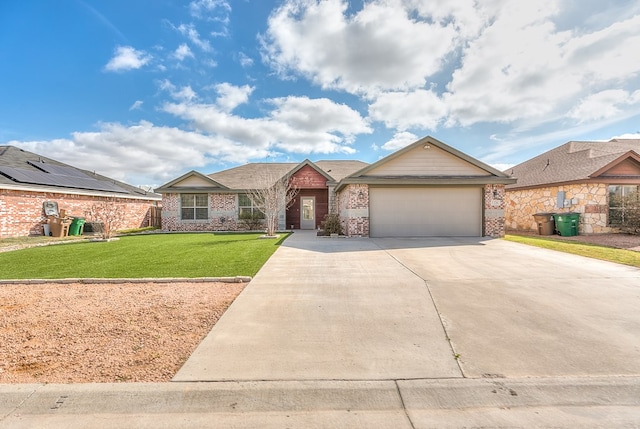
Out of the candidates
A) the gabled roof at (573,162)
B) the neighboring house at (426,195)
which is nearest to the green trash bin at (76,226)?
the neighboring house at (426,195)

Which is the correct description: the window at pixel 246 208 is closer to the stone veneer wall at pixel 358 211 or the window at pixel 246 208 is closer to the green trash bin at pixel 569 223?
the stone veneer wall at pixel 358 211

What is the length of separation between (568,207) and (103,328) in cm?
2030

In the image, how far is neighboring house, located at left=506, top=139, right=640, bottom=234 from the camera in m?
14.5

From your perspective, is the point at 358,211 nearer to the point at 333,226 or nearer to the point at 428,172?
the point at 333,226

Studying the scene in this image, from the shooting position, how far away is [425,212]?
13.7m

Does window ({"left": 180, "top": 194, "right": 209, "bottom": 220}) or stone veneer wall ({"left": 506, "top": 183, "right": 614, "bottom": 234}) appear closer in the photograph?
stone veneer wall ({"left": 506, "top": 183, "right": 614, "bottom": 234})

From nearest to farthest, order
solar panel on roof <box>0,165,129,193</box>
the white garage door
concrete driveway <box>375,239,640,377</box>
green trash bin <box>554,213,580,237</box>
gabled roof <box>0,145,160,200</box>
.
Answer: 1. concrete driveway <box>375,239,640,377</box>
2. the white garage door
3. green trash bin <box>554,213,580,237</box>
4. gabled roof <box>0,145,160,200</box>
5. solar panel on roof <box>0,165,129,193</box>

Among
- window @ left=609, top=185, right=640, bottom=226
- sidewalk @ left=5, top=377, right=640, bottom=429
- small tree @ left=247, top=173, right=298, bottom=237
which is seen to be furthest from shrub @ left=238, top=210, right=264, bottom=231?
window @ left=609, top=185, right=640, bottom=226

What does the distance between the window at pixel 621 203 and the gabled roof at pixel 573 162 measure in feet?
4.55

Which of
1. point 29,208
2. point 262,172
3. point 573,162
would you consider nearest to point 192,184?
point 262,172

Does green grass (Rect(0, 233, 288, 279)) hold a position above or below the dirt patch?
above

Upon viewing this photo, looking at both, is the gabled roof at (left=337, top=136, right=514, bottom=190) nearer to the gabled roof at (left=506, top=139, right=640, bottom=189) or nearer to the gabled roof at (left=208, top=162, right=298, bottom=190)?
the gabled roof at (left=506, top=139, right=640, bottom=189)

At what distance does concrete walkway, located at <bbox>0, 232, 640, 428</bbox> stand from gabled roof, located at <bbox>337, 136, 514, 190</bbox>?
27.0 feet

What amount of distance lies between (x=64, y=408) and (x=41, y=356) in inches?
48.4
